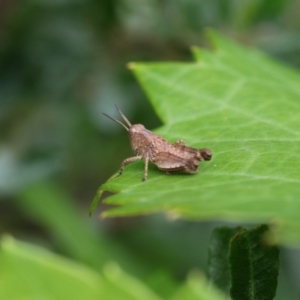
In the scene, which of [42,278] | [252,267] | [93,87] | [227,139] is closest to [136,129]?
[227,139]

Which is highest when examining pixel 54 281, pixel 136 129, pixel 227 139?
pixel 54 281

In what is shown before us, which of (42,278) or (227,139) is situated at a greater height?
(42,278)

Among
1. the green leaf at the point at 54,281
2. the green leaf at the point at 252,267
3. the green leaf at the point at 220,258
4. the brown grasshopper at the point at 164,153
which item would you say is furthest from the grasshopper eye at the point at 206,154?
the green leaf at the point at 54,281

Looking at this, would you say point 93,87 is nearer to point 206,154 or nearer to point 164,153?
point 164,153

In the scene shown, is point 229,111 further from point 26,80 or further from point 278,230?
A: point 26,80

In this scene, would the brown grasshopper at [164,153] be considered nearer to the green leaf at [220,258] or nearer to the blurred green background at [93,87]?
the green leaf at [220,258]

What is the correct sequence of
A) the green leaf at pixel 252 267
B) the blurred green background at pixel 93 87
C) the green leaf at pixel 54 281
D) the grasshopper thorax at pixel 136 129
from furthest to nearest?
the blurred green background at pixel 93 87 < the grasshopper thorax at pixel 136 129 < the green leaf at pixel 252 267 < the green leaf at pixel 54 281

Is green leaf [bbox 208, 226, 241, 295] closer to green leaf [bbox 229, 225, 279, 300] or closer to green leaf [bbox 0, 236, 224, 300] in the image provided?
green leaf [bbox 229, 225, 279, 300]
